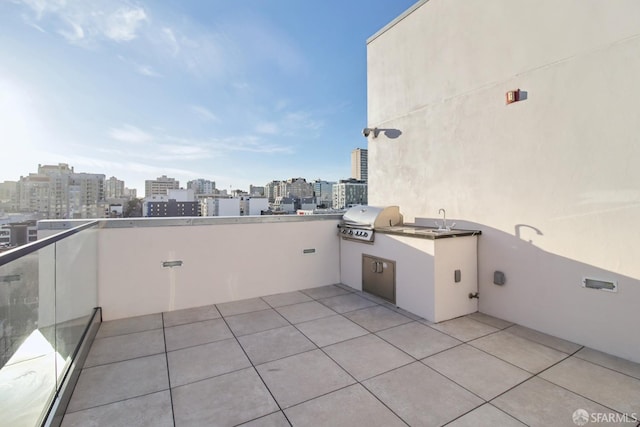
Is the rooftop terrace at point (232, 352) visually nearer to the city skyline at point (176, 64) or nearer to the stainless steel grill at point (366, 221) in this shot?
the stainless steel grill at point (366, 221)

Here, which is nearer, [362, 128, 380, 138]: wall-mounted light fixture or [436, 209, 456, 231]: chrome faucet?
[436, 209, 456, 231]: chrome faucet

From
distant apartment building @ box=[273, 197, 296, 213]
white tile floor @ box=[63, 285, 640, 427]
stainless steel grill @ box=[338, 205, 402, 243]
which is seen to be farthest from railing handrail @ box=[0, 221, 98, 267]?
distant apartment building @ box=[273, 197, 296, 213]

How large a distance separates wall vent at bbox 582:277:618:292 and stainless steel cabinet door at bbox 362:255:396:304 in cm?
177

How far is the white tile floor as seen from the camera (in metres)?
1.66

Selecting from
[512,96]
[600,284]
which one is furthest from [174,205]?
[600,284]

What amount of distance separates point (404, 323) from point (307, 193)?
88.8 ft

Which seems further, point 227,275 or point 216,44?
point 216,44

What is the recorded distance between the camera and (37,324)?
1437 millimetres

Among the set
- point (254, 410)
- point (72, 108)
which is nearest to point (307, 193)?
point (72, 108)

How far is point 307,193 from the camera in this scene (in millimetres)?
29797

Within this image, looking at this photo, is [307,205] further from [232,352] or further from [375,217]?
[232,352]

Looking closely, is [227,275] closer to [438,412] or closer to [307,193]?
[438,412]

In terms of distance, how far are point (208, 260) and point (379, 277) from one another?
2.28 meters

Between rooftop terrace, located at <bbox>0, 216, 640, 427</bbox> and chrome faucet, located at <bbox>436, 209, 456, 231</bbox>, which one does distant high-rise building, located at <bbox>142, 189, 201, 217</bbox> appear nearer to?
rooftop terrace, located at <bbox>0, 216, 640, 427</bbox>
